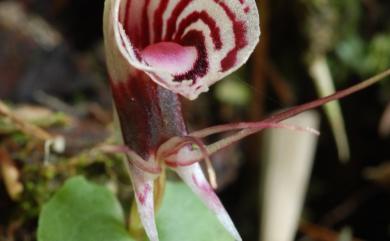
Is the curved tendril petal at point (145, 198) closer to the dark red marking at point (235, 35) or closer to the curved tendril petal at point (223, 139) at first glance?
the curved tendril petal at point (223, 139)

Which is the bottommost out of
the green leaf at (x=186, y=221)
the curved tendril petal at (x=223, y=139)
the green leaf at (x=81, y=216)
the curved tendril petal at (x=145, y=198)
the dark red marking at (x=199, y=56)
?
the green leaf at (x=186, y=221)

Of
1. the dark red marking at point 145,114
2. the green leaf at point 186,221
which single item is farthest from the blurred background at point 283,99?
the dark red marking at point 145,114

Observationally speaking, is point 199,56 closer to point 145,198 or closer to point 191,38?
point 191,38

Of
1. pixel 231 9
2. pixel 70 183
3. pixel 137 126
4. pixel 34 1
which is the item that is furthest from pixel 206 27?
pixel 34 1

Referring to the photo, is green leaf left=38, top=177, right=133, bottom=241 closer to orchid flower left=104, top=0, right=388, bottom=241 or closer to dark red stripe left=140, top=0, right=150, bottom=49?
orchid flower left=104, top=0, right=388, bottom=241

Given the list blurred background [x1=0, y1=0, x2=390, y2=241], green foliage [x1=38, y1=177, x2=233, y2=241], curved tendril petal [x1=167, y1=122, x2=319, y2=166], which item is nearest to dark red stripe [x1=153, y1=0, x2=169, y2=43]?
curved tendril petal [x1=167, y1=122, x2=319, y2=166]

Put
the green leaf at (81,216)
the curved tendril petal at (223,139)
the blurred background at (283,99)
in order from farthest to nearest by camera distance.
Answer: the blurred background at (283,99) → the green leaf at (81,216) → the curved tendril petal at (223,139)

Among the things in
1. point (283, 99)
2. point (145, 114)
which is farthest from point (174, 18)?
point (283, 99)
